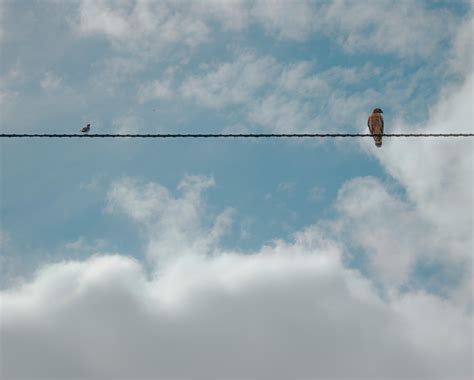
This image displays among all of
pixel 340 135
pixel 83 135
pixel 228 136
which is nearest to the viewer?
pixel 83 135

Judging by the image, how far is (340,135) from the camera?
9.27 meters

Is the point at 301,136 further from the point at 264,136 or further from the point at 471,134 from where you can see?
the point at 471,134

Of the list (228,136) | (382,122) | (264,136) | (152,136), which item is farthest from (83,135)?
(382,122)

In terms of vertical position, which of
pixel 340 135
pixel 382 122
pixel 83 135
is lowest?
pixel 83 135

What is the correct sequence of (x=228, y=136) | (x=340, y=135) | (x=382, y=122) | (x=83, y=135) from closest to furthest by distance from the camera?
(x=83, y=135)
(x=228, y=136)
(x=340, y=135)
(x=382, y=122)

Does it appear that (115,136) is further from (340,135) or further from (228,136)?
(340,135)

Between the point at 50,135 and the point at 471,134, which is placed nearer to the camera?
the point at 50,135

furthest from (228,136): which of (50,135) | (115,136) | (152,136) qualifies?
(50,135)

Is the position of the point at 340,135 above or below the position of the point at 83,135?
above

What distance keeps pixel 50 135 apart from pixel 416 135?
632cm

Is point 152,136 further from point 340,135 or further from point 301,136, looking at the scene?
point 340,135

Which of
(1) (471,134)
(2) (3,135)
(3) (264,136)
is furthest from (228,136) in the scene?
(1) (471,134)

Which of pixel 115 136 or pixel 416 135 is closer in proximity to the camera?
pixel 115 136

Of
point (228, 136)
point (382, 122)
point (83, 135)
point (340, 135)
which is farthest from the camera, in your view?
point (382, 122)
